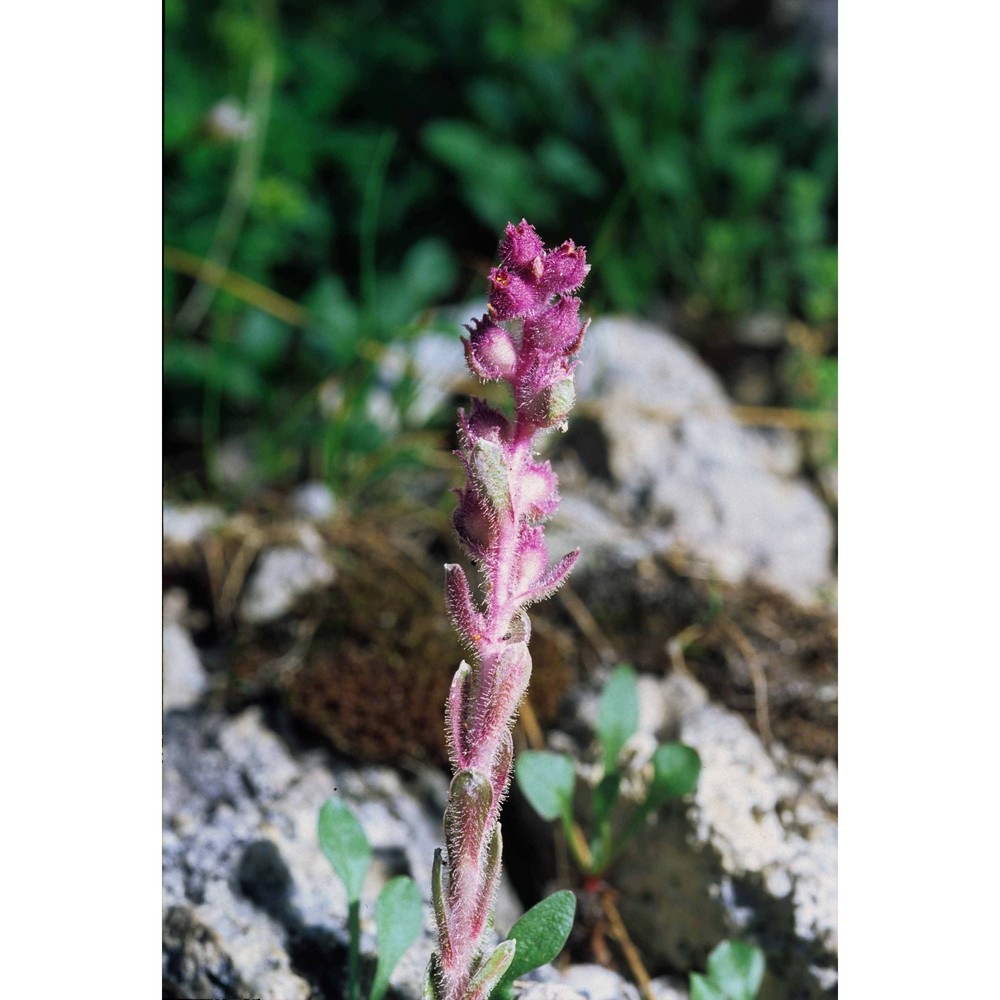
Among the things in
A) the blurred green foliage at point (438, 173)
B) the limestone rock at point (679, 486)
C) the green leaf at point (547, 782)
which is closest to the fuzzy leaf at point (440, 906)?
the green leaf at point (547, 782)

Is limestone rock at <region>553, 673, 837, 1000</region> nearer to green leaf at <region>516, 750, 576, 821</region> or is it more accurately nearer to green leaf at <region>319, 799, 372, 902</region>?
green leaf at <region>516, 750, 576, 821</region>

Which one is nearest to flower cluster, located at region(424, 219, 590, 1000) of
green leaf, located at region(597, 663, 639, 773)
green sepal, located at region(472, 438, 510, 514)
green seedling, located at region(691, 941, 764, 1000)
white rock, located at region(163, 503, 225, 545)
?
green sepal, located at region(472, 438, 510, 514)

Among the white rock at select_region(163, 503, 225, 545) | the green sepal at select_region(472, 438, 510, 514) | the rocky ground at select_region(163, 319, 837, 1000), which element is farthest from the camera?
the white rock at select_region(163, 503, 225, 545)

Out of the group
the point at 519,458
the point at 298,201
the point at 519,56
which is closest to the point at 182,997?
the point at 519,458

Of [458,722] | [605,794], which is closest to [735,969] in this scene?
[605,794]

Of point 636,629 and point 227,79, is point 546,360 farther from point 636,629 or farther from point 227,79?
point 227,79

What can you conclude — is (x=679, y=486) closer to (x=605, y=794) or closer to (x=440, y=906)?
(x=605, y=794)
